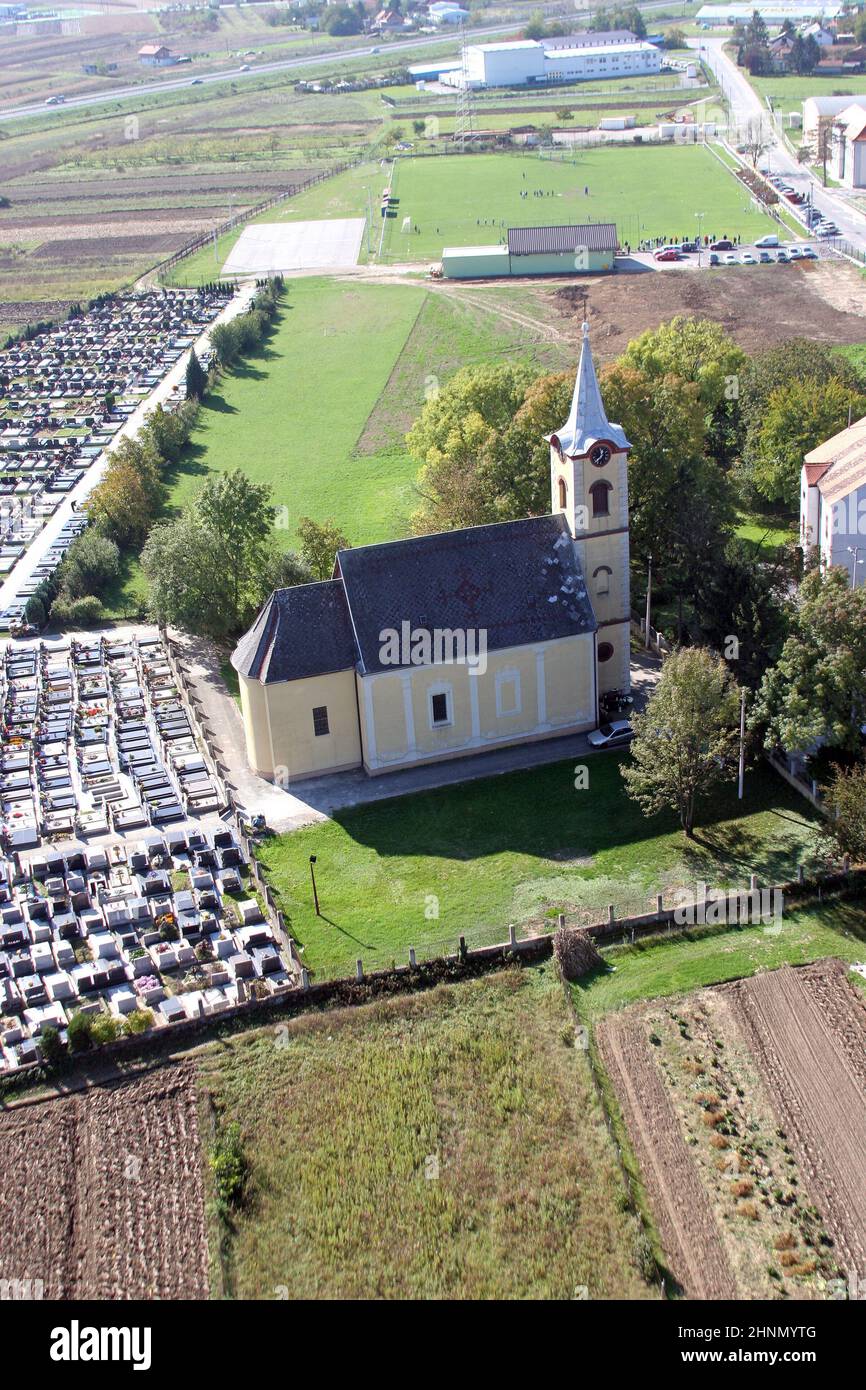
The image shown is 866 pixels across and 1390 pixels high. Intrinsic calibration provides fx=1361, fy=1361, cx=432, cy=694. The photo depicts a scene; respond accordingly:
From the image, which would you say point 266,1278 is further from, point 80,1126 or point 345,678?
point 345,678

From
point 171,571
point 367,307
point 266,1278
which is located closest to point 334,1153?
point 266,1278

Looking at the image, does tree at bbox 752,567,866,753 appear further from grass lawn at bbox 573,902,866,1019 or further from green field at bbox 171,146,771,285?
green field at bbox 171,146,771,285

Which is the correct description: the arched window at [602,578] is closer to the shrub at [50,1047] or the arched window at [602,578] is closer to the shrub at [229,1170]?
the shrub at [229,1170]

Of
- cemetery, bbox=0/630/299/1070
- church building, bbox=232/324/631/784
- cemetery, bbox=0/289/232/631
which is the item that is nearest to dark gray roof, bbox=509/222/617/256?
cemetery, bbox=0/289/232/631

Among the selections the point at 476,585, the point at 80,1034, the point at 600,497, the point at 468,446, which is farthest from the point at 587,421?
the point at 80,1034

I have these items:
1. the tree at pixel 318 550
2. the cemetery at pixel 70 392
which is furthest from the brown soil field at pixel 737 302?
the tree at pixel 318 550

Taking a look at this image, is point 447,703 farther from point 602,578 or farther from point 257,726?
point 602,578
